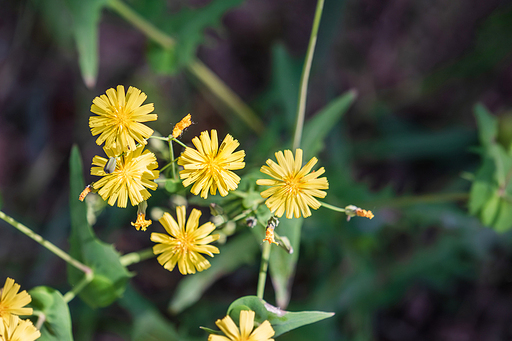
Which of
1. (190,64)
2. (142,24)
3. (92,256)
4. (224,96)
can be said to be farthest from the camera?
(224,96)

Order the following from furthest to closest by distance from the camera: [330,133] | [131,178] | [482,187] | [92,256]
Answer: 1. [330,133]
2. [482,187]
3. [92,256]
4. [131,178]

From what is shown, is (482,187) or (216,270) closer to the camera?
(482,187)

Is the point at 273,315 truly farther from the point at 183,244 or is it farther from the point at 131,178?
the point at 131,178

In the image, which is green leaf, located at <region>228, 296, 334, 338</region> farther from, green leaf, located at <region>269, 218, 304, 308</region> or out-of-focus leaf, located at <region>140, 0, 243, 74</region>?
out-of-focus leaf, located at <region>140, 0, 243, 74</region>

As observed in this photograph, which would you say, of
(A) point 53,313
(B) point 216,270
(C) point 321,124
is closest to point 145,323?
(B) point 216,270

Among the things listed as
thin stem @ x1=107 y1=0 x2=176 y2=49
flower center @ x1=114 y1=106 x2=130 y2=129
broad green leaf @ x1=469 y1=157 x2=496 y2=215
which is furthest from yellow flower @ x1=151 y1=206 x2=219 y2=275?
thin stem @ x1=107 y1=0 x2=176 y2=49

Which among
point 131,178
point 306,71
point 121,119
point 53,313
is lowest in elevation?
point 53,313

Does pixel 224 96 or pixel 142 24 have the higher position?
pixel 142 24

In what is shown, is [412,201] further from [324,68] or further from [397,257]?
[324,68]
